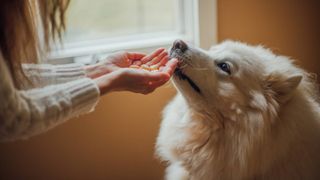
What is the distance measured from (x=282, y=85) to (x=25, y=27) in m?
0.75

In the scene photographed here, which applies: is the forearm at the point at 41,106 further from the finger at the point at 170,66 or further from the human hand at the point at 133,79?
the finger at the point at 170,66

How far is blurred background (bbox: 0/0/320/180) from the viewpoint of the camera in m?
1.72

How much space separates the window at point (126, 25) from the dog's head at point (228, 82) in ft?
1.41

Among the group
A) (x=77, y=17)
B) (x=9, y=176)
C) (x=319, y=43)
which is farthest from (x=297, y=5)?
(x=9, y=176)

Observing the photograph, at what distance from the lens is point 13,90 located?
979 mm

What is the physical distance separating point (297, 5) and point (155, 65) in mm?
771

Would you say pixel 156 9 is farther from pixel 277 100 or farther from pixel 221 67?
pixel 277 100

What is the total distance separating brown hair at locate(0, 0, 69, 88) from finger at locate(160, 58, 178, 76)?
308 millimetres

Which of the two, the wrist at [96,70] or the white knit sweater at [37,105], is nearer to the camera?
the white knit sweater at [37,105]

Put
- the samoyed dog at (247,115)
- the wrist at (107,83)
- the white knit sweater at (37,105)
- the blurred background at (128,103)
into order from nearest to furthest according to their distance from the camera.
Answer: the white knit sweater at (37,105)
the wrist at (107,83)
the samoyed dog at (247,115)
the blurred background at (128,103)

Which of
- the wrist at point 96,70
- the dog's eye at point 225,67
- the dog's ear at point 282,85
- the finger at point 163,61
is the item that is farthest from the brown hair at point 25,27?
the dog's ear at point 282,85

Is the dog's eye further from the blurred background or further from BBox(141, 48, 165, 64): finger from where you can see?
the blurred background

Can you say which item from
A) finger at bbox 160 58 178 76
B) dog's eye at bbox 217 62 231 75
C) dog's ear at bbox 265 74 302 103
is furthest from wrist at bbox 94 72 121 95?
dog's ear at bbox 265 74 302 103

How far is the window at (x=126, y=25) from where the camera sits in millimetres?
1798
